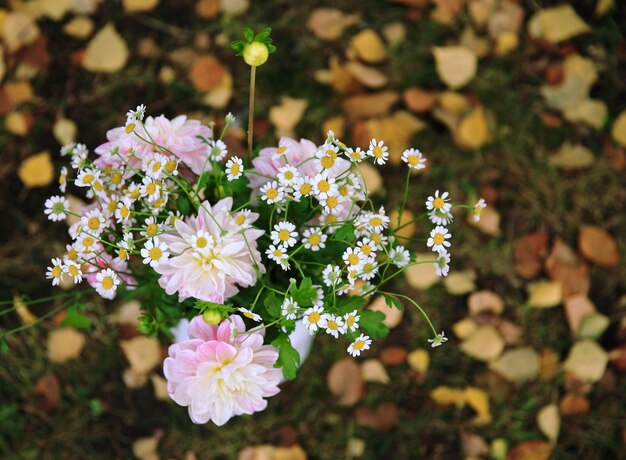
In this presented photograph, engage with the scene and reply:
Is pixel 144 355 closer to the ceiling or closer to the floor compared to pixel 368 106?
closer to the floor

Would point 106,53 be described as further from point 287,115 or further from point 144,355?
point 144,355

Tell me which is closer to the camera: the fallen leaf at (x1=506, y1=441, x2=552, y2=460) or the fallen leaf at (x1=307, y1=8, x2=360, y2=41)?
the fallen leaf at (x1=506, y1=441, x2=552, y2=460)

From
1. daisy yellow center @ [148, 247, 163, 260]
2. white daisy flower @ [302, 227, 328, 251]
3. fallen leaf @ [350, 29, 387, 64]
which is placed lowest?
fallen leaf @ [350, 29, 387, 64]

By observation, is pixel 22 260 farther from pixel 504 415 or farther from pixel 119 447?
pixel 504 415

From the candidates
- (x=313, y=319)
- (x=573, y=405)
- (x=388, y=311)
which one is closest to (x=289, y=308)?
(x=313, y=319)

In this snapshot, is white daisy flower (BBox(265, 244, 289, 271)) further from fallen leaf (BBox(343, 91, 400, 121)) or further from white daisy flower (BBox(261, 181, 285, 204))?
fallen leaf (BBox(343, 91, 400, 121))

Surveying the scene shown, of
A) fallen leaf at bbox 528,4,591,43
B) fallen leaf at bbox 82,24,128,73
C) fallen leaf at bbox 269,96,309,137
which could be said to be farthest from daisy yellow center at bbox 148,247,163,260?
fallen leaf at bbox 528,4,591,43

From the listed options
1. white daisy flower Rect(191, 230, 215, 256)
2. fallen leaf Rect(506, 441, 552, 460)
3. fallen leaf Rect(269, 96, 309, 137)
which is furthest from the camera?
fallen leaf Rect(269, 96, 309, 137)
